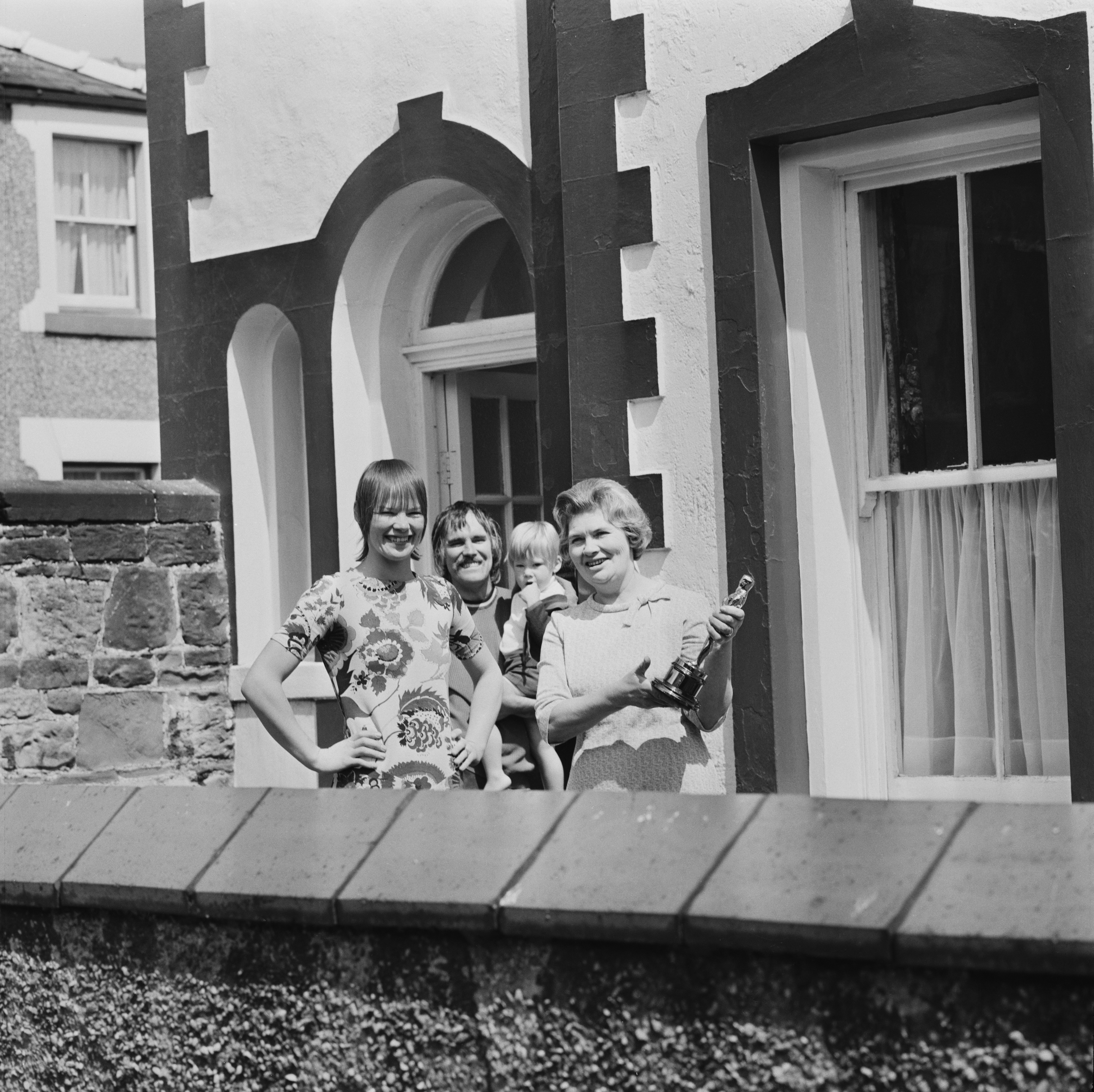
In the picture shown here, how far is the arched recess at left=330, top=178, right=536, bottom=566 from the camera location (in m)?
7.92

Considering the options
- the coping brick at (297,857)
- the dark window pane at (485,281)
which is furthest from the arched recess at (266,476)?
the coping brick at (297,857)

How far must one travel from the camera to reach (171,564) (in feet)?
21.7

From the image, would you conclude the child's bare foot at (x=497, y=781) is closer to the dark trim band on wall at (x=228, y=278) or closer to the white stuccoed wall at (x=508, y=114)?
the white stuccoed wall at (x=508, y=114)

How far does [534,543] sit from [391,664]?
1.41 metres

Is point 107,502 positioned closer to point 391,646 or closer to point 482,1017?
point 391,646

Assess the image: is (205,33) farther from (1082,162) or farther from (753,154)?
(1082,162)

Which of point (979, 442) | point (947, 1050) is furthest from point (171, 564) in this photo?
point (947, 1050)

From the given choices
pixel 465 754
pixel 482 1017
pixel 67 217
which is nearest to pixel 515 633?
pixel 465 754

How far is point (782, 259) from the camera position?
6203mm

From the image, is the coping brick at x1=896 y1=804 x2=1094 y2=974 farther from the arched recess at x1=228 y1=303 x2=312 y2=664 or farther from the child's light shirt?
the arched recess at x1=228 y1=303 x2=312 y2=664

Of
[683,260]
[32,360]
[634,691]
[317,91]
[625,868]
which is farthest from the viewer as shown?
[32,360]

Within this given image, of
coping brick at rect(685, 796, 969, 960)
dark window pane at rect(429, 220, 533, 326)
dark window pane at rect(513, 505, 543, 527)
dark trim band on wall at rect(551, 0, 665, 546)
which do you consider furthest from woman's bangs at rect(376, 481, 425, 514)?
dark window pane at rect(513, 505, 543, 527)

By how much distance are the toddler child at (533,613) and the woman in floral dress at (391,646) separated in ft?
1.60

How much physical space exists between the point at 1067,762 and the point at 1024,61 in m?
2.09
